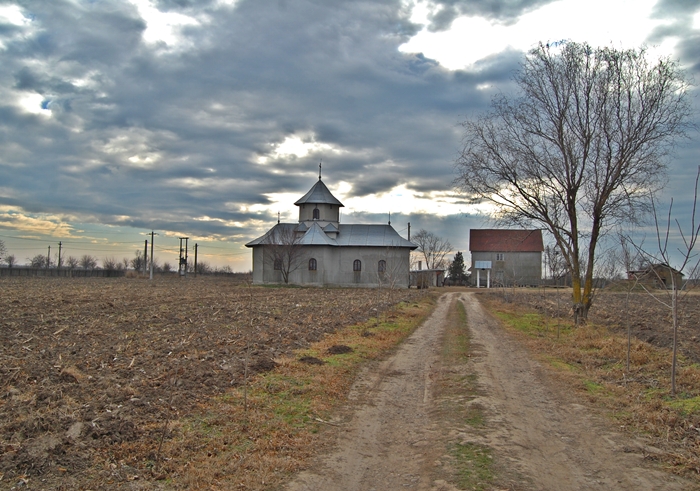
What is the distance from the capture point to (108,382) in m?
8.40

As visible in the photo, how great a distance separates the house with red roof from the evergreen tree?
9346 millimetres

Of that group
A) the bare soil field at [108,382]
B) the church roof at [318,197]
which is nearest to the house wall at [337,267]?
the church roof at [318,197]

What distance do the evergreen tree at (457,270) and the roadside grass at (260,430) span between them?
80483 millimetres

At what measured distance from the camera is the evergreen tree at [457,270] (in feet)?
295

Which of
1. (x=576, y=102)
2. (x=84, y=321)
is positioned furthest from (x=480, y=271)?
(x=84, y=321)

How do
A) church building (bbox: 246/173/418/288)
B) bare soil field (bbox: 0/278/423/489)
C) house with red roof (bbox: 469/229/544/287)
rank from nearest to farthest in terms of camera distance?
bare soil field (bbox: 0/278/423/489), church building (bbox: 246/173/418/288), house with red roof (bbox: 469/229/544/287)

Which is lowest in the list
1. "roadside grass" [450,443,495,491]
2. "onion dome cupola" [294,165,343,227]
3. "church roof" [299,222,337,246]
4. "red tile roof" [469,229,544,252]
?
"roadside grass" [450,443,495,491]

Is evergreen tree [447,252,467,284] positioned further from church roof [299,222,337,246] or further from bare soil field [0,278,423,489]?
bare soil field [0,278,423,489]

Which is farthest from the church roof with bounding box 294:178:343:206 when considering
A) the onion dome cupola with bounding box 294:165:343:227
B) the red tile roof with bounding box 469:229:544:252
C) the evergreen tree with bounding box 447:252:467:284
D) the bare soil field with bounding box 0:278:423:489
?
the bare soil field with bounding box 0:278:423:489

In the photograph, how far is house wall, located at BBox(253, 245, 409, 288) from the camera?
53219 mm

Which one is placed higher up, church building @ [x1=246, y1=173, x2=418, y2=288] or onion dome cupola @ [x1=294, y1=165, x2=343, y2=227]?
onion dome cupola @ [x1=294, y1=165, x2=343, y2=227]

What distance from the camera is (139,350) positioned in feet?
38.4

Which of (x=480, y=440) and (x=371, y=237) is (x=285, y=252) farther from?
(x=480, y=440)

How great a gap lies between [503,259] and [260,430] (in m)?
75.7
